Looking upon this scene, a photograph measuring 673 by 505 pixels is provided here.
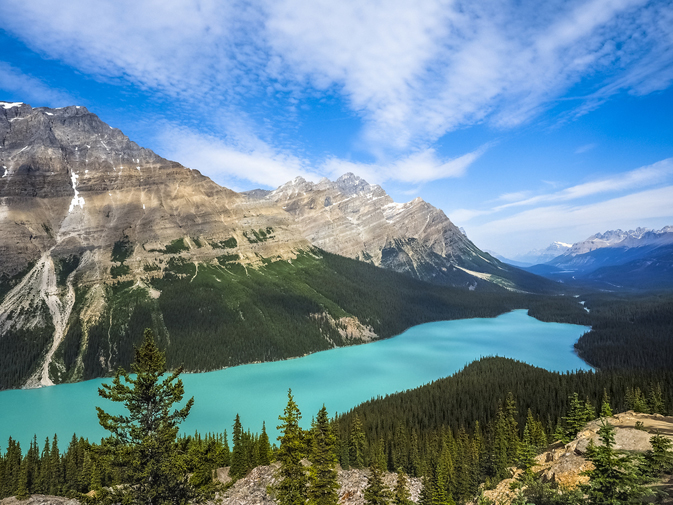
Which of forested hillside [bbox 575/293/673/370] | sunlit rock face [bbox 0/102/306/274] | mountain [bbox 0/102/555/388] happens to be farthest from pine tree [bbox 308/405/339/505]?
sunlit rock face [bbox 0/102/306/274]

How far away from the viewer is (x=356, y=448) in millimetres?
47844

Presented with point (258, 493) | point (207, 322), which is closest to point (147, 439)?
point (258, 493)

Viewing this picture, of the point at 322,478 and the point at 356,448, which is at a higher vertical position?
the point at 322,478

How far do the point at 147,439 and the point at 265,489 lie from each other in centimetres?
1713

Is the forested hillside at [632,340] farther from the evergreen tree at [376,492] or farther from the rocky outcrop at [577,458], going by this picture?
the evergreen tree at [376,492]

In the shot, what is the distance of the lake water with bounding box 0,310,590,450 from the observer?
77375 millimetres

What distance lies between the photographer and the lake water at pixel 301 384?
77.4 meters

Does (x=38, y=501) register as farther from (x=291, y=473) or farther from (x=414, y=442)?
(x=414, y=442)

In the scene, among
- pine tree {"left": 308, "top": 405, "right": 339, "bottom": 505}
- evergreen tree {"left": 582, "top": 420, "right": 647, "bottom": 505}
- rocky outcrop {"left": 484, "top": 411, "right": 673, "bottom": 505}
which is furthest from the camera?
pine tree {"left": 308, "top": 405, "right": 339, "bottom": 505}

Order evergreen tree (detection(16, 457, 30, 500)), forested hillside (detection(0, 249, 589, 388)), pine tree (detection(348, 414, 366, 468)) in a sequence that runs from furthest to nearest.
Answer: forested hillside (detection(0, 249, 589, 388)) < pine tree (detection(348, 414, 366, 468)) < evergreen tree (detection(16, 457, 30, 500))

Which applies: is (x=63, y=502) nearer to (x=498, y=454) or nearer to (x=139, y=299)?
(x=498, y=454)

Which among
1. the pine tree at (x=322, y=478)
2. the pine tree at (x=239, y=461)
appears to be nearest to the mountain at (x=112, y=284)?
the pine tree at (x=239, y=461)

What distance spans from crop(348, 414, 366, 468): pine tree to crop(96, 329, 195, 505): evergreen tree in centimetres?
3329

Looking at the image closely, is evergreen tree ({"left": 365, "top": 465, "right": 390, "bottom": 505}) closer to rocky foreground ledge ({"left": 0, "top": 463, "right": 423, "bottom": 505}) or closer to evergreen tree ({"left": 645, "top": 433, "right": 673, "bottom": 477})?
rocky foreground ledge ({"left": 0, "top": 463, "right": 423, "bottom": 505})
